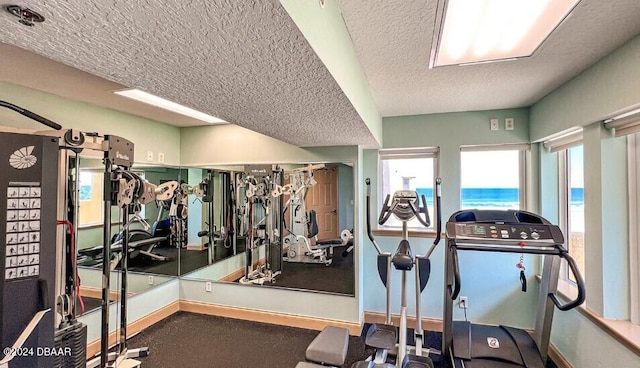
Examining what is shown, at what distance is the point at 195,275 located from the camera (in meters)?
3.65

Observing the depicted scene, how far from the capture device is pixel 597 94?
1882 mm

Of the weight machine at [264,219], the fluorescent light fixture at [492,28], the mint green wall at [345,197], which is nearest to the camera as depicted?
the fluorescent light fixture at [492,28]

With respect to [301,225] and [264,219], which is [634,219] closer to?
[301,225]

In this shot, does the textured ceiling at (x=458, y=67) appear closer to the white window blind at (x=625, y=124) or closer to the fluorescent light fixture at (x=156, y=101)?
the white window blind at (x=625, y=124)

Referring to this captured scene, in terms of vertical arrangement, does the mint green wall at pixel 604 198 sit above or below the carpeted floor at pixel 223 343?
above

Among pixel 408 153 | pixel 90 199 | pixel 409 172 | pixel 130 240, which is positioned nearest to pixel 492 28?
pixel 408 153

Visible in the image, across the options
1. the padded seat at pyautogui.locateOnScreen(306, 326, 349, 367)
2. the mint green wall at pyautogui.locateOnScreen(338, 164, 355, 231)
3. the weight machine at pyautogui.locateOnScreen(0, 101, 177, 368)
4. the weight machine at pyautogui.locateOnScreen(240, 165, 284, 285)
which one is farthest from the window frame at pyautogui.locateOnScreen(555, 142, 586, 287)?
the weight machine at pyautogui.locateOnScreen(0, 101, 177, 368)

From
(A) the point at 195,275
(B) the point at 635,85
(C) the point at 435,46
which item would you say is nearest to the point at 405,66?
(C) the point at 435,46

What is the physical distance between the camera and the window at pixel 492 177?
10.2 feet

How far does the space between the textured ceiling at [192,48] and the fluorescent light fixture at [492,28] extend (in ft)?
2.09

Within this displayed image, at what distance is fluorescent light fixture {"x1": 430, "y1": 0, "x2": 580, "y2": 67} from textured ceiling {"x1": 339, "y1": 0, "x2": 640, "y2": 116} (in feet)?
0.22

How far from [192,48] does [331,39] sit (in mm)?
538

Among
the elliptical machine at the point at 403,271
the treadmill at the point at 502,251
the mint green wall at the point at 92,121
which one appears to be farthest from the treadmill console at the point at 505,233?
the mint green wall at the point at 92,121

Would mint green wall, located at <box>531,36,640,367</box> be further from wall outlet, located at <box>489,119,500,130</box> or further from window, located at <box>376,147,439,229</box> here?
window, located at <box>376,147,439,229</box>
